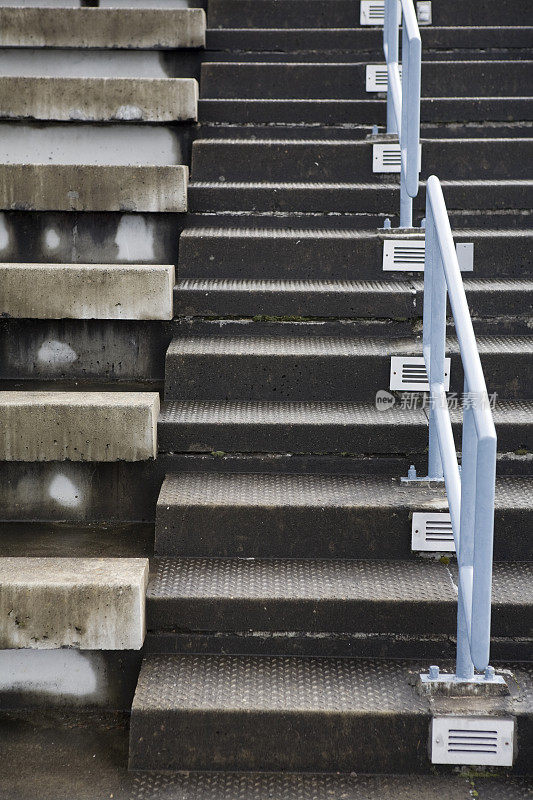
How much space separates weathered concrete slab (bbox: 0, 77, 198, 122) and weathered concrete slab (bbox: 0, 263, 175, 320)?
1.05 metres

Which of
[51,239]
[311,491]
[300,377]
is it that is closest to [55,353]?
[51,239]

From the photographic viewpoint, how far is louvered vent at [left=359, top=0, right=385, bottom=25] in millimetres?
4535

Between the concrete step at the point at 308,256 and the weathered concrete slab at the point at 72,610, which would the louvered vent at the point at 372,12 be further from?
the weathered concrete slab at the point at 72,610

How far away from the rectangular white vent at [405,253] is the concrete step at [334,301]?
14 centimetres

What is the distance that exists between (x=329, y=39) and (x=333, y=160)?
1.02 metres

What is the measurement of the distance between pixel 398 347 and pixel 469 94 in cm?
187

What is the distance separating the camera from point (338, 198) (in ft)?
12.1

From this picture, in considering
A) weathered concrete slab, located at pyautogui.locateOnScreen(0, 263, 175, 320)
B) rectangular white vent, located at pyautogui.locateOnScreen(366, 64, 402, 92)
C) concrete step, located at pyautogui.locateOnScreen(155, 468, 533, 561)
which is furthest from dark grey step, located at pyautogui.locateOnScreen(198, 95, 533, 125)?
concrete step, located at pyautogui.locateOnScreen(155, 468, 533, 561)

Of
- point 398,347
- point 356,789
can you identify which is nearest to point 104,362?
point 398,347

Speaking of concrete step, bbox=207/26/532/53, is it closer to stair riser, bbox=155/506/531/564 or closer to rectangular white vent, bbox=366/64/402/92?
rectangular white vent, bbox=366/64/402/92

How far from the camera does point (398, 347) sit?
Answer: 10.2ft

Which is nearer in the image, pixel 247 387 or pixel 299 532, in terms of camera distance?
pixel 299 532

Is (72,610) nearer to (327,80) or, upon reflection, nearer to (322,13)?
(327,80)

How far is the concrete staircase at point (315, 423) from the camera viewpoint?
7.32 ft
